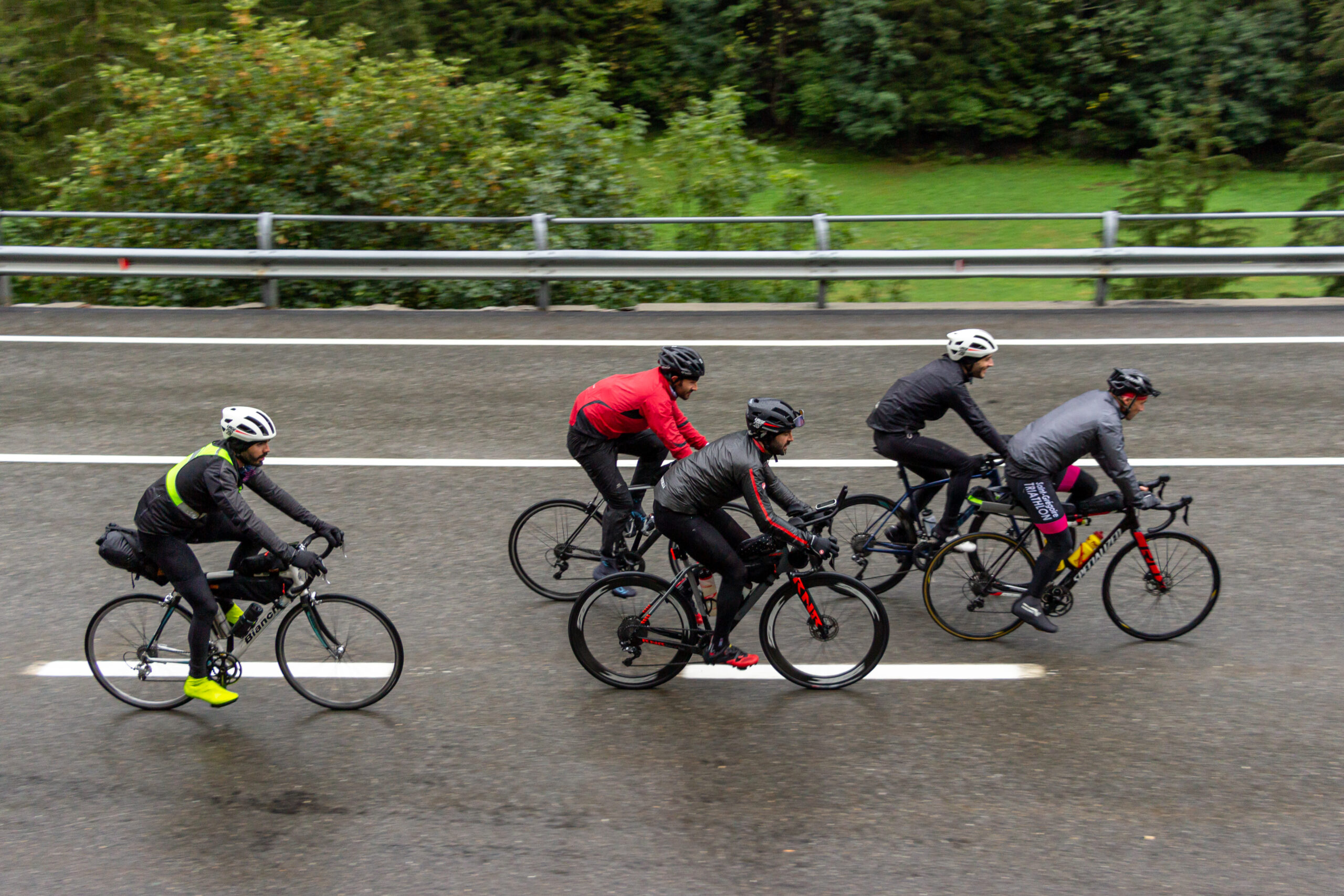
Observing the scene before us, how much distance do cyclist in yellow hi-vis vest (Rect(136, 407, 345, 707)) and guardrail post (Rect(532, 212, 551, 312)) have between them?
8.23 metres

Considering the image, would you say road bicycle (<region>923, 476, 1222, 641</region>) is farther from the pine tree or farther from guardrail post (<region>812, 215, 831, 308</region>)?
the pine tree

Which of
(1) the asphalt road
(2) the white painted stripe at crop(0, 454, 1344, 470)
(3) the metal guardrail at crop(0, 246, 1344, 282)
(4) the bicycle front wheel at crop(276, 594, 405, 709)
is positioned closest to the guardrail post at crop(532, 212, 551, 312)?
(3) the metal guardrail at crop(0, 246, 1344, 282)

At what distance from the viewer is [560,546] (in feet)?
26.8

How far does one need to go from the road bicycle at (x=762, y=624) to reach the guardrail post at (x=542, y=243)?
814cm

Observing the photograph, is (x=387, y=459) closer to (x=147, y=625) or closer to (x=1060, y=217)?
(x=147, y=625)

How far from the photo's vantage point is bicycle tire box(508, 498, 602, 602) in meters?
8.10

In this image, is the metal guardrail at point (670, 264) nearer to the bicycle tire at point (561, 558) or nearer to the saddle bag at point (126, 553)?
the bicycle tire at point (561, 558)

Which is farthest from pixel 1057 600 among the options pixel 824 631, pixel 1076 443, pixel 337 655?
pixel 337 655

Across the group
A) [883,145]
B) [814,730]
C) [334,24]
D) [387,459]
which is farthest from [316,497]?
[883,145]

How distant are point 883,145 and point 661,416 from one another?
30.9 meters

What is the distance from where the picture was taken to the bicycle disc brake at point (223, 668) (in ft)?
21.9

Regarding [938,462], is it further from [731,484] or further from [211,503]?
[211,503]

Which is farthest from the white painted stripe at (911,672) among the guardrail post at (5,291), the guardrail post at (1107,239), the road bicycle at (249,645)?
the guardrail post at (5,291)

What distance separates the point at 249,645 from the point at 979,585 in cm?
457
